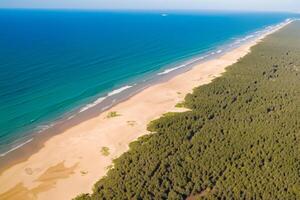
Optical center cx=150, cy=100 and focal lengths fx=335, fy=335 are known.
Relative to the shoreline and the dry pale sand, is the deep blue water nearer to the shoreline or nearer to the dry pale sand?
the shoreline

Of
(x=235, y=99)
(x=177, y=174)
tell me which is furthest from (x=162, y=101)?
(x=177, y=174)

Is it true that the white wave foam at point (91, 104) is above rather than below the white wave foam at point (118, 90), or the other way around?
below

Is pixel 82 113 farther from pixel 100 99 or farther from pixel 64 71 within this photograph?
pixel 64 71

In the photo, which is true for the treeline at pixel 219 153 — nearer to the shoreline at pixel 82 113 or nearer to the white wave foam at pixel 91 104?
the shoreline at pixel 82 113

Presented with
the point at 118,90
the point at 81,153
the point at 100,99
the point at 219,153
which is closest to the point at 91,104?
the point at 100,99

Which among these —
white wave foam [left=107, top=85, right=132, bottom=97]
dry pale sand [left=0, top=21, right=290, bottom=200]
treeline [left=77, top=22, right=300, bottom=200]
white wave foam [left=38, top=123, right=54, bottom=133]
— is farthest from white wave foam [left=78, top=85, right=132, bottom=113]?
treeline [left=77, top=22, right=300, bottom=200]

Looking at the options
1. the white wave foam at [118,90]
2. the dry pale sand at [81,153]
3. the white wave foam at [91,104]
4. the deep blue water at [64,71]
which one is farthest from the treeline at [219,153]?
the deep blue water at [64,71]

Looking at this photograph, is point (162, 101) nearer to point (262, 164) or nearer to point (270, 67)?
point (262, 164)
